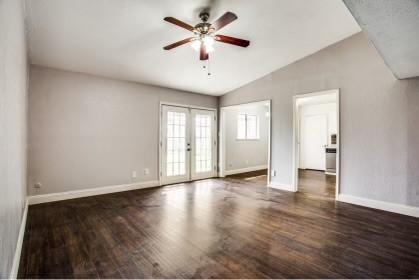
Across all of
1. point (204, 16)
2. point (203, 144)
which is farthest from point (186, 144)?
point (204, 16)

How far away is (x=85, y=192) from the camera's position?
13.8ft

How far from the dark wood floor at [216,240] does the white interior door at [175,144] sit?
148 cm

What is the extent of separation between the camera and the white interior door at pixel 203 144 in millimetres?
5895

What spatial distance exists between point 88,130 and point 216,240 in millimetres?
3422

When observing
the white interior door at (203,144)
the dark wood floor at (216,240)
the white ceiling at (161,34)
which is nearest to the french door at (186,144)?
the white interior door at (203,144)

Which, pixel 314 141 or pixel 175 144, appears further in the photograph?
pixel 314 141

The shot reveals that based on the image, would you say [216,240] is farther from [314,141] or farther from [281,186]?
[314,141]

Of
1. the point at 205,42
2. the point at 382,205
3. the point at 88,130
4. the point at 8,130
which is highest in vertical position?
the point at 205,42

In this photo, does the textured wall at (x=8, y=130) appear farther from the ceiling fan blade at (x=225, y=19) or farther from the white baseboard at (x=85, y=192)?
the white baseboard at (x=85, y=192)

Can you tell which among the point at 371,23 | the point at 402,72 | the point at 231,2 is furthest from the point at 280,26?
the point at 402,72

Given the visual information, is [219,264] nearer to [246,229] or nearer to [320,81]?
[246,229]

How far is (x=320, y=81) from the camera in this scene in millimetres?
4230

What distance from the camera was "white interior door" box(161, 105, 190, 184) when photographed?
17.4ft

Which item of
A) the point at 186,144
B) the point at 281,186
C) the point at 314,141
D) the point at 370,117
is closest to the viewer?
the point at 370,117
